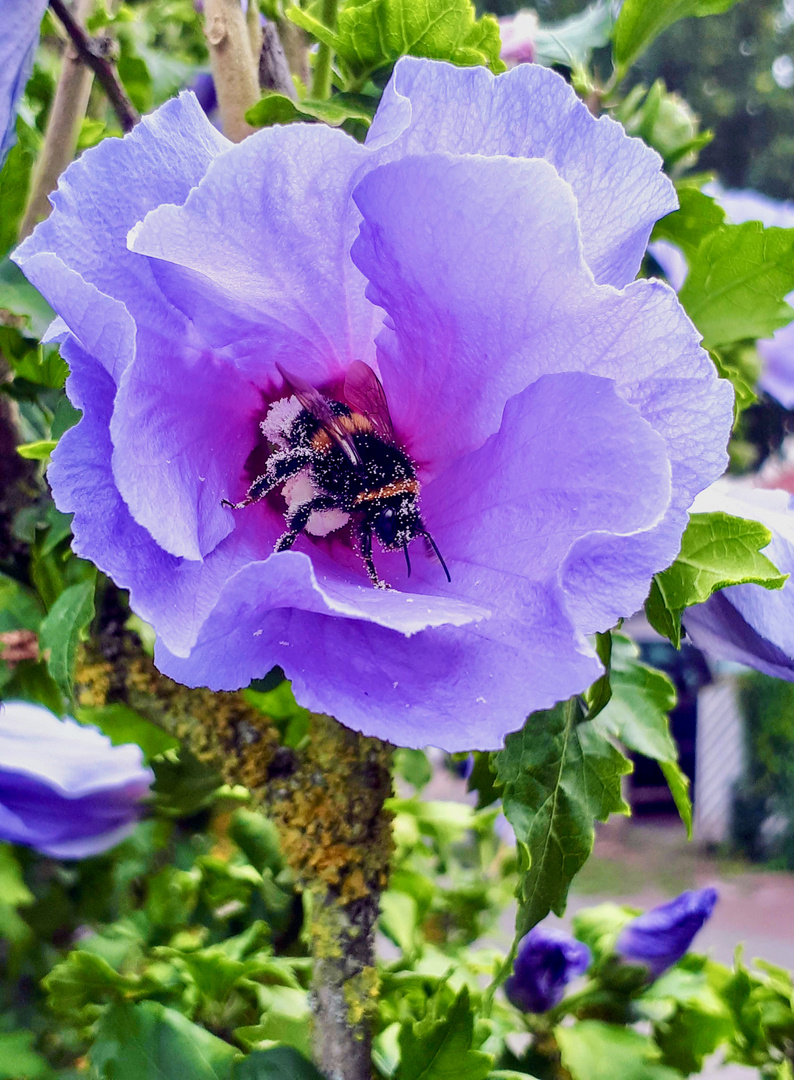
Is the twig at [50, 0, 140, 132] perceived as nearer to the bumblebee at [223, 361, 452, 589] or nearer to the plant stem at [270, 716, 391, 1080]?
the bumblebee at [223, 361, 452, 589]

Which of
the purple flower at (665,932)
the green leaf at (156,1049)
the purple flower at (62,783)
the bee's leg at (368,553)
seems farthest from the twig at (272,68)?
the purple flower at (665,932)

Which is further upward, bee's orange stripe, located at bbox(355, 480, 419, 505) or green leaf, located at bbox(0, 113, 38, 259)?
green leaf, located at bbox(0, 113, 38, 259)

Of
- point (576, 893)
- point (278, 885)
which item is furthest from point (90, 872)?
point (576, 893)

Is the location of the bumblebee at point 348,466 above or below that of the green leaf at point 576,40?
below

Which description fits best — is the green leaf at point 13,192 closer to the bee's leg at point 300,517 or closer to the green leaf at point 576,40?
the bee's leg at point 300,517

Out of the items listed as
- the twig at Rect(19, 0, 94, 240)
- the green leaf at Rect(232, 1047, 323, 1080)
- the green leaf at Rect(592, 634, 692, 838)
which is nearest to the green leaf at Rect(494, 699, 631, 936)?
the green leaf at Rect(592, 634, 692, 838)

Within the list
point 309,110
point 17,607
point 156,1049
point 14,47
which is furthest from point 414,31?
point 156,1049
